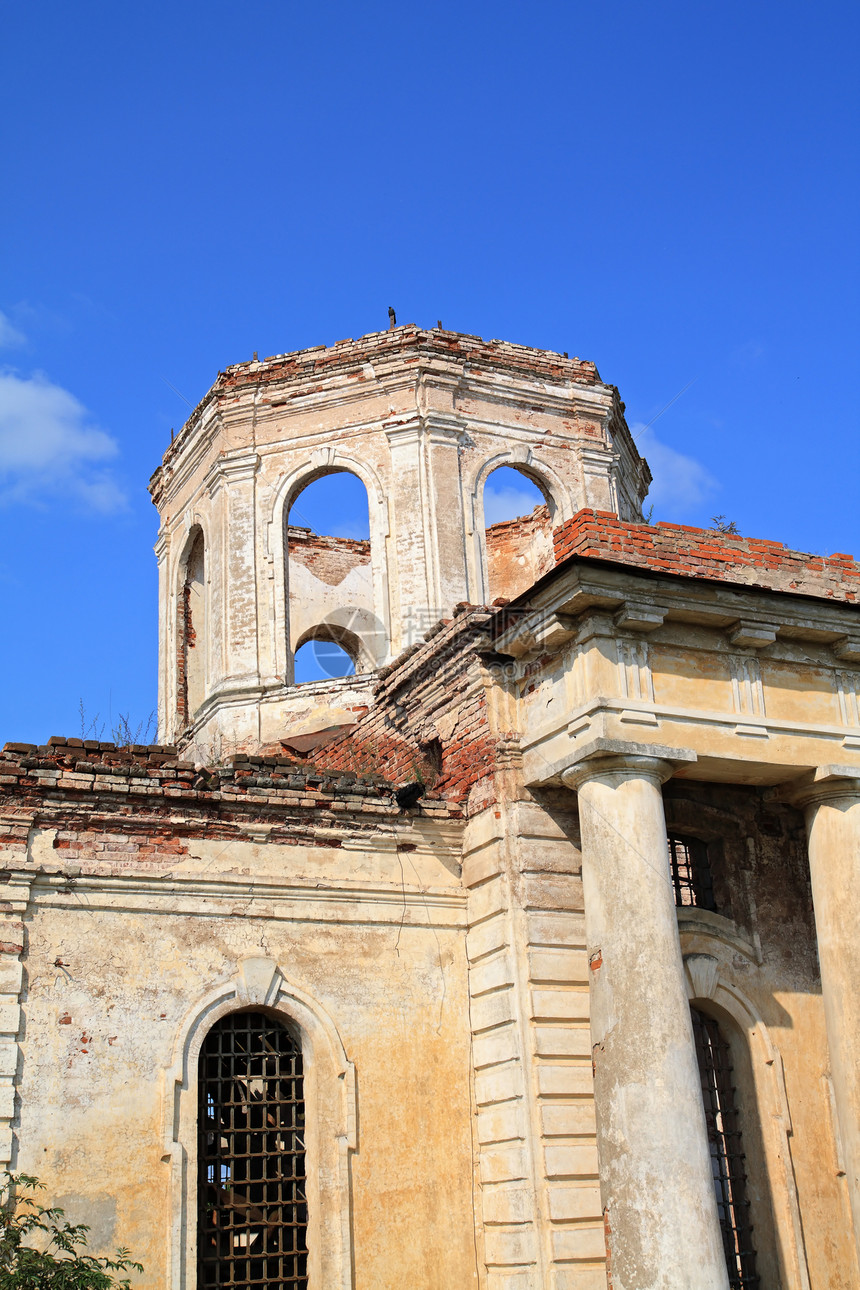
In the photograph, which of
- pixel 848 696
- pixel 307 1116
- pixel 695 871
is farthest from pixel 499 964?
pixel 848 696

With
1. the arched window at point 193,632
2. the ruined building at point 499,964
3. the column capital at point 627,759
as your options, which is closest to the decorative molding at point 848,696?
the ruined building at point 499,964

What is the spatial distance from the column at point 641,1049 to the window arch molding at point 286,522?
19.4 feet

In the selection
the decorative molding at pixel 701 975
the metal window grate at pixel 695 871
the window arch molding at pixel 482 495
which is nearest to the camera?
the decorative molding at pixel 701 975

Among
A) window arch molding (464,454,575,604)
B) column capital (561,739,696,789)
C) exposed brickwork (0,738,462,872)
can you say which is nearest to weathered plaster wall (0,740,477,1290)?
exposed brickwork (0,738,462,872)

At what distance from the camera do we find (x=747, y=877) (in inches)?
449

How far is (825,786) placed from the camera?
10.2 meters

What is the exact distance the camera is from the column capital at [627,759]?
9.20m

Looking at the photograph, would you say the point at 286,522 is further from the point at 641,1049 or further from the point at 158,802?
the point at 641,1049

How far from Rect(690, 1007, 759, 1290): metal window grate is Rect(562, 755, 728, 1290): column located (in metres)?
1.87

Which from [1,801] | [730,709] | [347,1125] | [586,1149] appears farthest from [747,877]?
[1,801]

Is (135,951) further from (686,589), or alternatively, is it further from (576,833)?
(686,589)

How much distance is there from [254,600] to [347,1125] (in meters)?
7.23

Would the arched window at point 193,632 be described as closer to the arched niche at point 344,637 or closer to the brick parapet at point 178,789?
the arched niche at point 344,637

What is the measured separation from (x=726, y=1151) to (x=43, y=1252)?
18.0 ft
